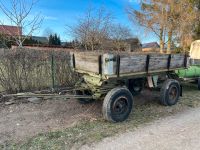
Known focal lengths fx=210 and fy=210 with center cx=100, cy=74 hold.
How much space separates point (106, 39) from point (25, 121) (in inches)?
450

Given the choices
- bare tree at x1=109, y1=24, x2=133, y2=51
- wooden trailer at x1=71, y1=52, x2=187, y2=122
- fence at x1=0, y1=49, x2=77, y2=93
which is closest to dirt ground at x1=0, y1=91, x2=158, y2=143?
wooden trailer at x1=71, y1=52, x2=187, y2=122

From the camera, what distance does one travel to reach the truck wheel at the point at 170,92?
5707 mm

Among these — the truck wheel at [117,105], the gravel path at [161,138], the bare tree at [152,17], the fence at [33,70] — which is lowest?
the gravel path at [161,138]

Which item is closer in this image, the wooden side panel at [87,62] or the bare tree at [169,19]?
the wooden side panel at [87,62]

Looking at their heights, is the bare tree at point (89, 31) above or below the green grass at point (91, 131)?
above

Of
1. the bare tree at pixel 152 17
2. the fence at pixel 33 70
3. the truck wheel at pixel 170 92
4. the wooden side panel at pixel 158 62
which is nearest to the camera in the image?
the wooden side panel at pixel 158 62

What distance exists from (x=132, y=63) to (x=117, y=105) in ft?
3.28

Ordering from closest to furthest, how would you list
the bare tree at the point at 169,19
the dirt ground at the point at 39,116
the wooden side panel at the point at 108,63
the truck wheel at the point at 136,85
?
1. the dirt ground at the point at 39,116
2. the wooden side panel at the point at 108,63
3. the truck wheel at the point at 136,85
4. the bare tree at the point at 169,19

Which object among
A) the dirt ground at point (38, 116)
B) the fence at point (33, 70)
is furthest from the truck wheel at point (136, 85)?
the fence at point (33, 70)

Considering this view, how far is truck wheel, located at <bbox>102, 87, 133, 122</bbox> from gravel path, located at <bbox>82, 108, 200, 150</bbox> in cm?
53

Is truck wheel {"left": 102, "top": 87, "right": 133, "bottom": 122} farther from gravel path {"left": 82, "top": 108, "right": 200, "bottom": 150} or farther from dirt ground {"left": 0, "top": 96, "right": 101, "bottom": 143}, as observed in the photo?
dirt ground {"left": 0, "top": 96, "right": 101, "bottom": 143}

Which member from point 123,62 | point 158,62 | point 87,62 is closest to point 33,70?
point 87,62

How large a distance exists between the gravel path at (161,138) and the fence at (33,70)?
373cm

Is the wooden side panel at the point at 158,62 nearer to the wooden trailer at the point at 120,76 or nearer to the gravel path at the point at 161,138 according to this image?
the wooden trailer at the point at 120,76
